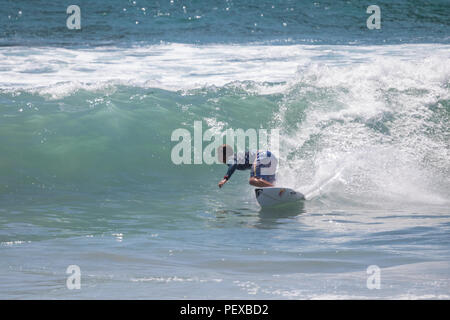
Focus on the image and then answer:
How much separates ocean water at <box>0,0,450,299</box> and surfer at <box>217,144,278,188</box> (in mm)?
502

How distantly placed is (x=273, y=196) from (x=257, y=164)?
0.62 metres

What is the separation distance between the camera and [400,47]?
21.7 metres

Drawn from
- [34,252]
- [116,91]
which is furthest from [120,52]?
[34,252]

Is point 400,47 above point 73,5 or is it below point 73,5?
below

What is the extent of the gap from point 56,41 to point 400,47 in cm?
1181

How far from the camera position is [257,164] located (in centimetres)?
962

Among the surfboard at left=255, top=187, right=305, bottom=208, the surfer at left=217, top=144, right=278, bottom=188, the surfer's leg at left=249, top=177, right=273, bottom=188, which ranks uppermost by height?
the surfer at left=217, top=144, right=278, bottom=188

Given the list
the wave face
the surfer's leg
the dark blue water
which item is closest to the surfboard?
the surfer's leg

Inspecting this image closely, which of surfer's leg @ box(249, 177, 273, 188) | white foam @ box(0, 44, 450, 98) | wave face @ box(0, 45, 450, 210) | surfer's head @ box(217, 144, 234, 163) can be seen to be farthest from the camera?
white foam @ box(0, 44, 450, 98)

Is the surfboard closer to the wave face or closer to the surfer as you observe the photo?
the surfer

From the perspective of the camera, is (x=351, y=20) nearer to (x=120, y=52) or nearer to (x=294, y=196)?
(x=120, y=52)

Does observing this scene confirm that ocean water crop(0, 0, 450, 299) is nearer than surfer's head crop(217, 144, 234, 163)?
Yes

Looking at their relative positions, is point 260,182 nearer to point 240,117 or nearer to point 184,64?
point 240,117

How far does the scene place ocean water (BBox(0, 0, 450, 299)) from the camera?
5.85 m
